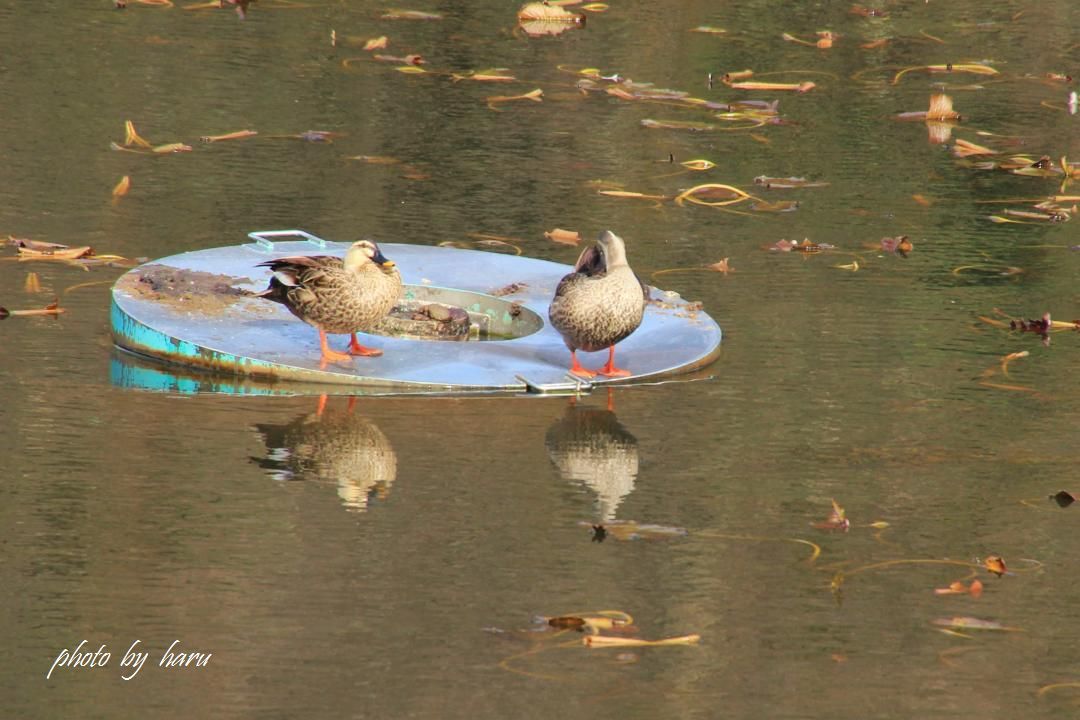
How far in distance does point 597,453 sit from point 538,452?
208 millimetres

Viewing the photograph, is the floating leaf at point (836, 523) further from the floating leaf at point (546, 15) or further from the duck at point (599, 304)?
the floating leaf at point (546, 15)

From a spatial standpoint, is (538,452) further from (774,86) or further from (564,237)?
(774,86)

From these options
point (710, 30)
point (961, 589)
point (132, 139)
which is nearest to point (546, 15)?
point (710, 30)

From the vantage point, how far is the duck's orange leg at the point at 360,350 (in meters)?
7.37

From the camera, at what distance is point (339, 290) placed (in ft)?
23.4

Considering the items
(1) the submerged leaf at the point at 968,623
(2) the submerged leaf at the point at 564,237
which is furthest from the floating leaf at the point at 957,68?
(1) the submerged leaf at the point at 968,623

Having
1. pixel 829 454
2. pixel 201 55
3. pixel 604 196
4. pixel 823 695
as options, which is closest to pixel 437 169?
pixel 604 196

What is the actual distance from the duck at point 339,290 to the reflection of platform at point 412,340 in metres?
0.15

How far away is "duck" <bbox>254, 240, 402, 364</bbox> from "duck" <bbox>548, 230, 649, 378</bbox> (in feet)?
2.18

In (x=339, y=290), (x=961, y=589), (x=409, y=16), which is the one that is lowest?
(x=961, y=589)

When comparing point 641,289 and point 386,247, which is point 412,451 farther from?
point 386,247

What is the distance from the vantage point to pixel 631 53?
42.9 feet

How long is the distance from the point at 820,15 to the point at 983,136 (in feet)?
10.5

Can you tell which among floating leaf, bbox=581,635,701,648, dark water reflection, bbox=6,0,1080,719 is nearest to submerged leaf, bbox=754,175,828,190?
dark water reflection, bbox=6,0,1080,719
